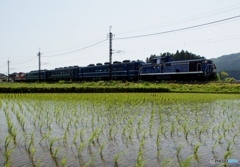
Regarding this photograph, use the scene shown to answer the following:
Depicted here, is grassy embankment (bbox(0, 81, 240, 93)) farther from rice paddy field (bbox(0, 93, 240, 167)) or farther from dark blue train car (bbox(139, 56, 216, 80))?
rice paddy field (bbox(0, 93, 240, 167))

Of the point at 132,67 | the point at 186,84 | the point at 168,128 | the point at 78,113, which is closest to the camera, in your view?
the point at 168,128

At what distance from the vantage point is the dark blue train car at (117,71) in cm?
3872

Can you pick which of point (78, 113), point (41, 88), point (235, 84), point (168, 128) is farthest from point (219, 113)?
point (235, 84)

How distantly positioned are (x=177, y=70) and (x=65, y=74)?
878 inches

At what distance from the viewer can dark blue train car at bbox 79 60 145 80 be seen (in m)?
38.7

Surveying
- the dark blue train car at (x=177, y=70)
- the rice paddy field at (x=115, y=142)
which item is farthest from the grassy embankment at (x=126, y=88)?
the rice paddy field at (x=115, y=142)

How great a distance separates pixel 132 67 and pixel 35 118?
Result: 28.2 meters

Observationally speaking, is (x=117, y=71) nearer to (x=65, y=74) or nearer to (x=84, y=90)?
(x=65, y=74)

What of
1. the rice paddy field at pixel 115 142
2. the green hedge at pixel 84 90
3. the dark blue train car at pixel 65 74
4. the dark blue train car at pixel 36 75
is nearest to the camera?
the rice paddy field at pixel 115 142

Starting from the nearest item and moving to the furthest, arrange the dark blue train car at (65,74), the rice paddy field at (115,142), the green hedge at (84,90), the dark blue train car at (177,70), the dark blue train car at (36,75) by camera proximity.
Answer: the rice paddy field at (115,142) < the green hedge at (84,90) < the dark blue train car at (177,70) < the dark blue train car at (65,74) < the dark blue train car at (36,75)

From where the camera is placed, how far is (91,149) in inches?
269

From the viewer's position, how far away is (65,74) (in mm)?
49375

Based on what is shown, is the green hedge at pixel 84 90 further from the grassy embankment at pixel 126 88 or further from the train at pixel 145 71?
the train at pixel 145 71

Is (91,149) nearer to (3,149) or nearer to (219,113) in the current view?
(3,149)
